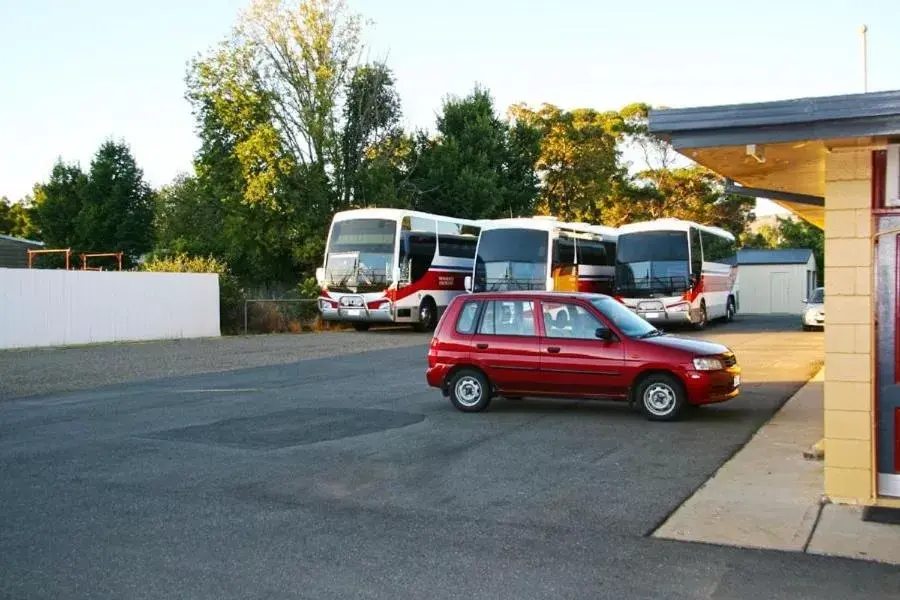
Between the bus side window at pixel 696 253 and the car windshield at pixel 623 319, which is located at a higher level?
the bus side window at pixel 696 253

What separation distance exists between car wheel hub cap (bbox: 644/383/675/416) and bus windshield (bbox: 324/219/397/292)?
20371 millimetres

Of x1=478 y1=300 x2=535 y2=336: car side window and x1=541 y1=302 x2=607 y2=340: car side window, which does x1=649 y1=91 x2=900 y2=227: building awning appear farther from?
x1=478 y1=300 x2=535 y2=336: car side window

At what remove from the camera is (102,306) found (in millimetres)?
28453

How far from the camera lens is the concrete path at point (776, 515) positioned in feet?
22.5

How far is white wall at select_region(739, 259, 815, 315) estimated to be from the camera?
54250 mm

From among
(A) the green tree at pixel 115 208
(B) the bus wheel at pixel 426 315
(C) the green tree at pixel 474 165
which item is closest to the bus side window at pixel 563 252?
(B) the bus wheel at pixel 426 315

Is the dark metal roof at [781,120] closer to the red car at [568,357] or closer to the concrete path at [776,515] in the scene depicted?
the concrete path at [776,515]

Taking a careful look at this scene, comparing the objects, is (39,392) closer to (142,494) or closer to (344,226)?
(142,494)

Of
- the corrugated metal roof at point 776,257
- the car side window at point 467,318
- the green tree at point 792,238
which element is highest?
the green tree at point 792,238

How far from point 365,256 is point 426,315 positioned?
333 centimetres

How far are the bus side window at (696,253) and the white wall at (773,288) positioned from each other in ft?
73.5

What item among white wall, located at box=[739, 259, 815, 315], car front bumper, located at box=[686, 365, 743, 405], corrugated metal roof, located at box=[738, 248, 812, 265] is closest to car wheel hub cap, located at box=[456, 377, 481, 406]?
car front bumper, located at box=[686, 365, 743, 405]

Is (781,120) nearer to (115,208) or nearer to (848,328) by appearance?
(848,328)

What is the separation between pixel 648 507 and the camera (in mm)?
7965
